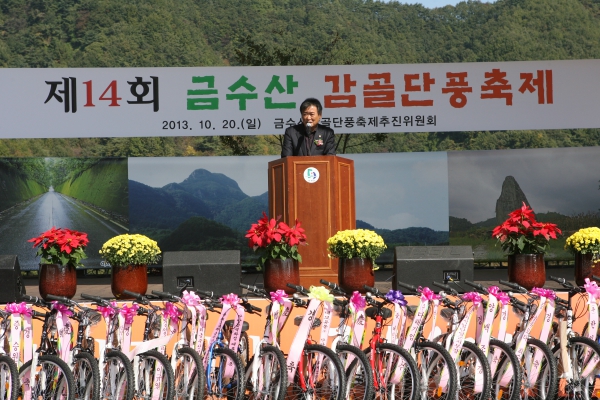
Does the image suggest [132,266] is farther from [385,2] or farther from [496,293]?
[385,2]

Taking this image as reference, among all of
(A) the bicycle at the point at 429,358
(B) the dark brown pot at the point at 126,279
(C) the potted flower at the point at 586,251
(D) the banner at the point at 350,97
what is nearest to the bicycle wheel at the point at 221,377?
(A) the bicycle at the point at 429,358

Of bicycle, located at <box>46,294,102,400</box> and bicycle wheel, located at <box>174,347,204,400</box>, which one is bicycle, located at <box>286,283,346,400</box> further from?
bicycle, located at <box>46,294,102,400</box>

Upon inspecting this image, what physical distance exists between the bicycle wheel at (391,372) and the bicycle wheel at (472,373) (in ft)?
1.16

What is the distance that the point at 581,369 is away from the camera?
476 cm

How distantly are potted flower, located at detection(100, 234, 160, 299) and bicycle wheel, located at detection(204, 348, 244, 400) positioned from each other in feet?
6.46

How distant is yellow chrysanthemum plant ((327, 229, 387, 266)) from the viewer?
20.4 feet

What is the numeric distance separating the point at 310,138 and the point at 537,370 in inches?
115

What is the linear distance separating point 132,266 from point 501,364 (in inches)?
122

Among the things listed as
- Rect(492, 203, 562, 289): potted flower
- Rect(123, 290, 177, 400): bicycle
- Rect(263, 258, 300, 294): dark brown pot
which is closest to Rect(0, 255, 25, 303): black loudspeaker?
Rect(263, 258, 300, 294): dark brown pot

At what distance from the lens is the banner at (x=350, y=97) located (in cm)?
893

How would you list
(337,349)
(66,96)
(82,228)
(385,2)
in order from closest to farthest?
(337,349) → (66,96) → (82,228) → (385,2)

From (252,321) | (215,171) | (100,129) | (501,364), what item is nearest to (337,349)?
(501,364)

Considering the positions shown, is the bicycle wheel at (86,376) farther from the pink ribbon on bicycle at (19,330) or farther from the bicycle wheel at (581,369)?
the bicycle wheel at (581,369)

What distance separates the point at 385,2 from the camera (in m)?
30.5
